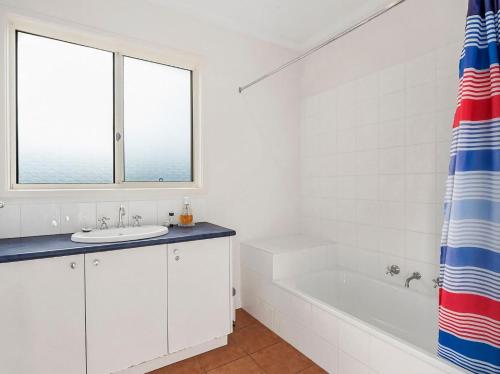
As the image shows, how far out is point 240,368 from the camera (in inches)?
67.7

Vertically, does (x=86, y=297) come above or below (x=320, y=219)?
below

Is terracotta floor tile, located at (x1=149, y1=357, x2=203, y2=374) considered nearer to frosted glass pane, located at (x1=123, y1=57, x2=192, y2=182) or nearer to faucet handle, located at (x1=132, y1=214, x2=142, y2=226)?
faucet handle, located at (x1=132, y1=214, x2=142, y2=226)

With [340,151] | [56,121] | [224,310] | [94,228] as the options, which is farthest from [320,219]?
[56,121]

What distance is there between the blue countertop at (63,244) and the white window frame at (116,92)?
0.35 metres

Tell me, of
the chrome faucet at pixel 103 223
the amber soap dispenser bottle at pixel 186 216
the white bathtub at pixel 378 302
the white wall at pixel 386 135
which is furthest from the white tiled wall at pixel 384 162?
the chrome faucet at pixel 103 223

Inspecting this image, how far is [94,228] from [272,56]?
6.99 ft

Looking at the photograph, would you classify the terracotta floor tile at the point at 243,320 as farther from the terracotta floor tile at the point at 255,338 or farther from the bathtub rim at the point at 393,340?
the bathtub rim at the point at 393,340

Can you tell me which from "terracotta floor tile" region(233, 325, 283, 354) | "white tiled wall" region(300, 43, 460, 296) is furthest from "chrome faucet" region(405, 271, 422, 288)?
"terracotta floor tile" region(233, 325, 283, 354)

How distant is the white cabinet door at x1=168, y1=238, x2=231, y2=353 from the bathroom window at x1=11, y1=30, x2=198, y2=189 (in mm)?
701

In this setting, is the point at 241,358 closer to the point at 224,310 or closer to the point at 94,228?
the point at 224,310

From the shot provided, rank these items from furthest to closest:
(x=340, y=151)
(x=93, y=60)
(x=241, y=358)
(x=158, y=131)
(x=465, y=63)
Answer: (x=340, y=151)
(x=158, y=131)
(x=93, y=60)
(x=241, y=358)
(x=465, y=63)

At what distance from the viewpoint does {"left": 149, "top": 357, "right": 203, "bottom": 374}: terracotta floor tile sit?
5.53ft

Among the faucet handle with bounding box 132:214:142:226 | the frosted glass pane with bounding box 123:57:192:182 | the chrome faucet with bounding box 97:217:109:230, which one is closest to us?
the chrome faucet with bounding box 97:217:109:230

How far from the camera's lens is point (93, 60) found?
199cm
